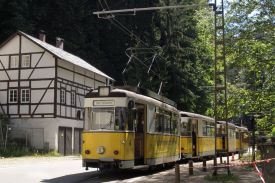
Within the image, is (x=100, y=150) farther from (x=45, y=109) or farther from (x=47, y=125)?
(x=45, y=109)

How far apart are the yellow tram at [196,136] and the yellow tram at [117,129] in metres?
9.12

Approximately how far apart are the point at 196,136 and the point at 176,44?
20.2 metres

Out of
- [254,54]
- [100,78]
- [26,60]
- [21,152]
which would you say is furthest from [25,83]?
[254,54]

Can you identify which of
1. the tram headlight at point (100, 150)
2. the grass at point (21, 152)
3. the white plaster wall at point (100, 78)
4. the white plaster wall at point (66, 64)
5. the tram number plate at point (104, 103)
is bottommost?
the grass at point (21, 152)

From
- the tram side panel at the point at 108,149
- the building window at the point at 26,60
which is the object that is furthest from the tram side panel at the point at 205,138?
the building window at the point at 26,60

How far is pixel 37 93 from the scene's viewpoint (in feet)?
142

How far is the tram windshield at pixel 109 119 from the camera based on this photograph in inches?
723

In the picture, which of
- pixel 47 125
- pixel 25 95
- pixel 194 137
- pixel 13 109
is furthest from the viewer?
pixel 25 95

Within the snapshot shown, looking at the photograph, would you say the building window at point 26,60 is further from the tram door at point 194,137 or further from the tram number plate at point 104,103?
the tram number plate at point 104,103

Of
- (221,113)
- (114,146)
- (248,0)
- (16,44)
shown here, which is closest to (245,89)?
(221,113)

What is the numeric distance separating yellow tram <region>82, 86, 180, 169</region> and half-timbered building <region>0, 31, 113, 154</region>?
74.9 feet

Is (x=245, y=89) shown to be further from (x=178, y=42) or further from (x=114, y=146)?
(x=178, y=42)

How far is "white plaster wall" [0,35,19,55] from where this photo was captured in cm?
4400

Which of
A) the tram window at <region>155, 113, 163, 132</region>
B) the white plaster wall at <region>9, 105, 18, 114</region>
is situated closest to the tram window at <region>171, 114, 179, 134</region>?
the tram window at <region>155, 113, 163, 132</region>
